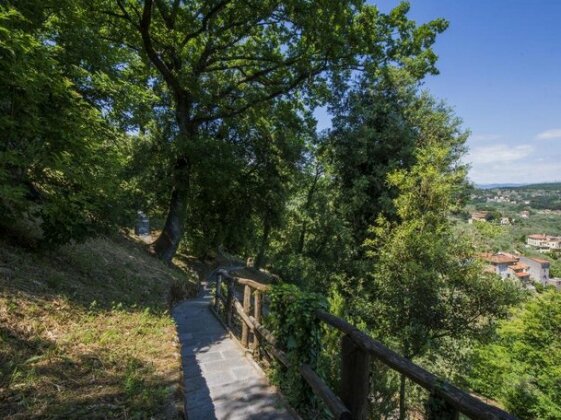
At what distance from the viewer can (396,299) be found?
10.2m

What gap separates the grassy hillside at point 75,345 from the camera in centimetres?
243

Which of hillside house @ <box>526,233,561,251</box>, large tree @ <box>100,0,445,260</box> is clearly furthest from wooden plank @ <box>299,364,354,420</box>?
hillside house @ <box>526,233,561,251</box>

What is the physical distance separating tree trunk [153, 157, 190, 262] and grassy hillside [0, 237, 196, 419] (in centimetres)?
647

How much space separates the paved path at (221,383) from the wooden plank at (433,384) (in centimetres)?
157

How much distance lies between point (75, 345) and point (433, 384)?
11.1ft

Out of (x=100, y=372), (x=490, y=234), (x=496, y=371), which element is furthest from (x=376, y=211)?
(x=100, y=372)

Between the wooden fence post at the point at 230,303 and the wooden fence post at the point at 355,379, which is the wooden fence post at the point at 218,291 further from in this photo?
the wooden fence post at the point at 355,379

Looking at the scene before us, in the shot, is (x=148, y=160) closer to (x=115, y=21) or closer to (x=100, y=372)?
(x=115, y=21)

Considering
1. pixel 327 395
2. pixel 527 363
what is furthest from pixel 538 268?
pixel 327 395

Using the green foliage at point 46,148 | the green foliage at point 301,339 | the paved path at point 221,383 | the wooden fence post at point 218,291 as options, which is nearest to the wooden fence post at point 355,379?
the green foliage at point 301,339

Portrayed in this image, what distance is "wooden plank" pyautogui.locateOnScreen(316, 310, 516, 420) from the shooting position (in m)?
1.42

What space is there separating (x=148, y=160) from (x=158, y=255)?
3815 millimetres

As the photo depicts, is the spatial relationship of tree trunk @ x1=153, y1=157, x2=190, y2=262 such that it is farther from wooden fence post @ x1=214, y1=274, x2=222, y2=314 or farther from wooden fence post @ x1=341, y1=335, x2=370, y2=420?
wooden fence post @ x1=341, y1=335, x2=370, y2=420

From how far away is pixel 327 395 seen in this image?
2.71 metres
